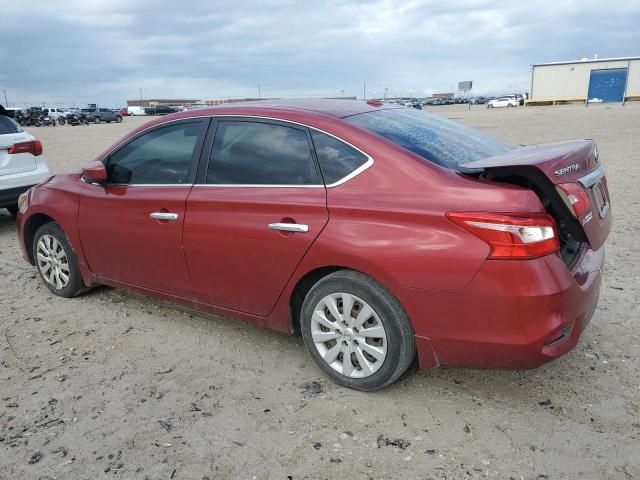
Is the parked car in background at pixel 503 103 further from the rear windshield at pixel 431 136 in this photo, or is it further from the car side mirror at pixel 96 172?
the car side mirror at pixel 96 172

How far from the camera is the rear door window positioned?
3162 mm

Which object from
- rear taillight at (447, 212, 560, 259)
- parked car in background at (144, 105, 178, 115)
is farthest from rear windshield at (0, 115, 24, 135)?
parked car in background at (144, 105, 178, 115)

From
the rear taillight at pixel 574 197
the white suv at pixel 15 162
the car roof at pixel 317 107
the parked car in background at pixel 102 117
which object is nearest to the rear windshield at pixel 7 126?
the white suv at pixel 15 162

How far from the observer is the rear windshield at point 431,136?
118 inches

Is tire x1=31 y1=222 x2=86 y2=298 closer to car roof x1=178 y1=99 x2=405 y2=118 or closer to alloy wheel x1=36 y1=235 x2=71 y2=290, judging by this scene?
alloy wheel x1=36 y1=235 x2=71 y2=290

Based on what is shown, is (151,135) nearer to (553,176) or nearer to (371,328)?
(371,328)

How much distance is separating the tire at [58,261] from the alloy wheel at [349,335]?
2476 mm

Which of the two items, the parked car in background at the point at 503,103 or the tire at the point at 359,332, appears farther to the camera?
the parked car in background at the point at 503,103

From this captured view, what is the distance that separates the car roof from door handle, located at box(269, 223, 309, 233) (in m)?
0.73

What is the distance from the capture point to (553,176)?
8.47ft

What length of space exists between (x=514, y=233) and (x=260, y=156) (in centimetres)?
161

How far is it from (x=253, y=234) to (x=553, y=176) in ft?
5.48

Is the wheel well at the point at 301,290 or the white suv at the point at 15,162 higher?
the white suv at the point at 15,162

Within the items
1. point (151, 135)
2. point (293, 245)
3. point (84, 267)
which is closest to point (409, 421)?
point (293, 245)
